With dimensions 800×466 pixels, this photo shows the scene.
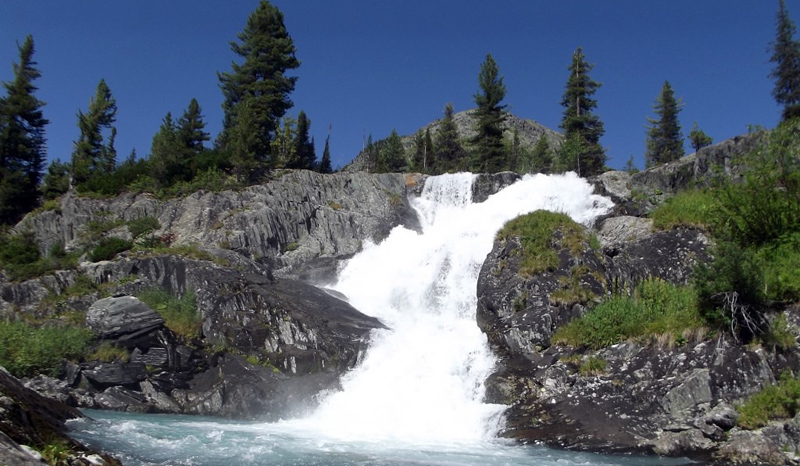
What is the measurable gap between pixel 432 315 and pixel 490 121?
2886cm

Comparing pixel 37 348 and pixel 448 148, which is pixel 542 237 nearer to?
pixel 37 348

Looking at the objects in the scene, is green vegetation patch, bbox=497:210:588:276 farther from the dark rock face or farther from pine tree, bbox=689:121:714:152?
pine tree, bbox=689:121:714:152

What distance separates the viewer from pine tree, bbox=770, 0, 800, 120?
153 ft

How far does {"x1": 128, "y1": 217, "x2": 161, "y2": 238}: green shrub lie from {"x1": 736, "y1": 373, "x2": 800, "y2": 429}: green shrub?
28.8 meters

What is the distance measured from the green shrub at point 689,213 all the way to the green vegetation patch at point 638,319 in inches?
147

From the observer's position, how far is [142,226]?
30.1 metres

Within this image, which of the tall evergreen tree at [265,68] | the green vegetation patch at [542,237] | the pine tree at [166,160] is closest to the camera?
the green vegetation patch at [542,237]

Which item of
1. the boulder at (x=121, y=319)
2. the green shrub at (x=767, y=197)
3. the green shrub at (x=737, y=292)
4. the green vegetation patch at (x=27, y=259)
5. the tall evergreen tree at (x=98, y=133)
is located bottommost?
the boulder at (x=121, y=319)

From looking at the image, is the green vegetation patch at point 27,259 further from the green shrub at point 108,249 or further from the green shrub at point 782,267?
the green shrub at point 782,267

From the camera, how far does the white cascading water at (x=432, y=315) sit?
1728cm

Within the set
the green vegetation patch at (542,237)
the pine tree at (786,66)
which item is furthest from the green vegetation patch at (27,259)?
the pine tree at (786,66)

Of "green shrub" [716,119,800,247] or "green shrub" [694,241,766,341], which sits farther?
"green shrub" [716,119,800,247]

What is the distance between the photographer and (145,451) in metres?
11.9

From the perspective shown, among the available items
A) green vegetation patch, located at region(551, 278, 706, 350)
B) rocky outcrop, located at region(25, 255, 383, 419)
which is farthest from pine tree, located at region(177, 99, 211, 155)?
green vegetation patch, located at region(551, 278, 706, 350)
